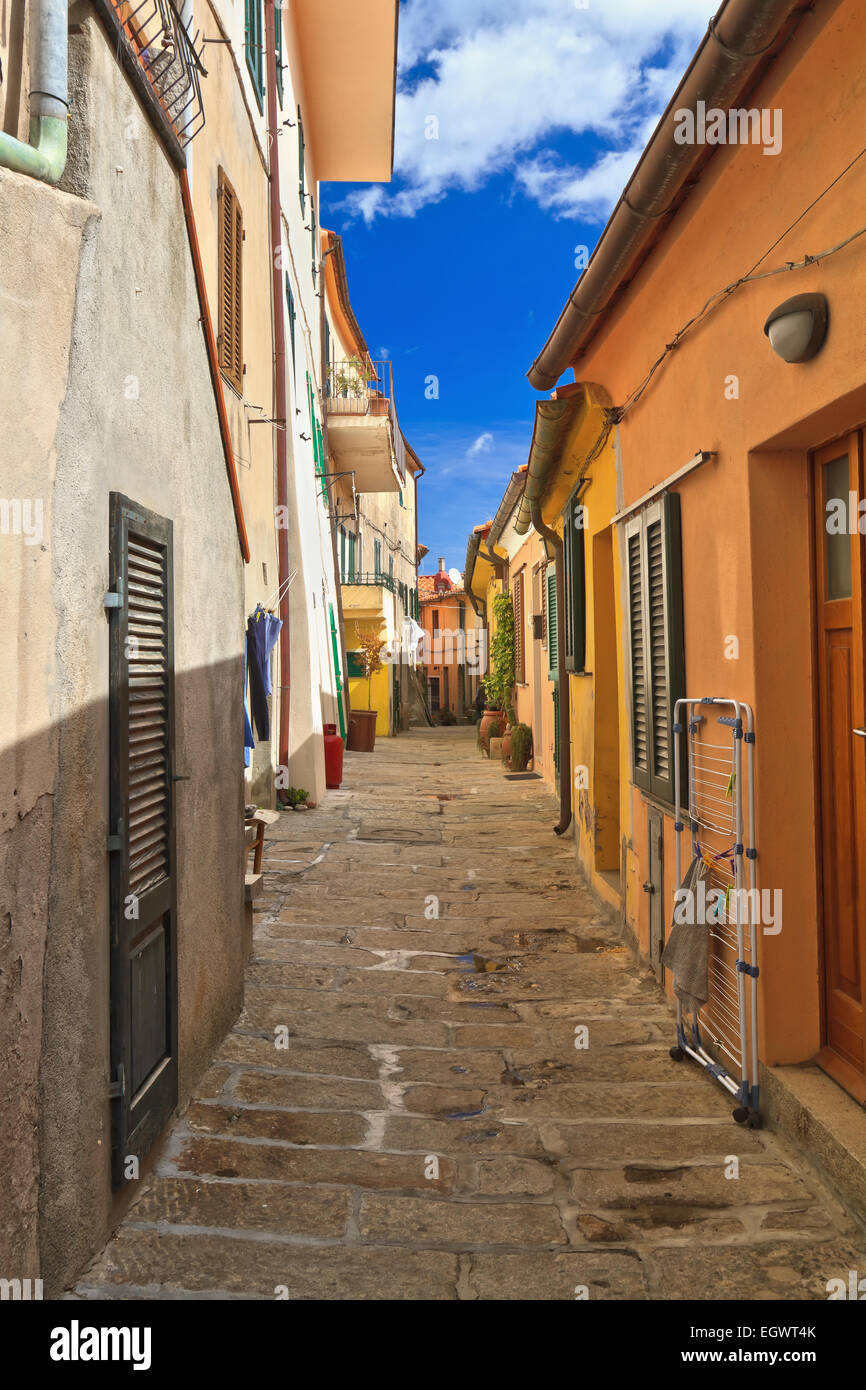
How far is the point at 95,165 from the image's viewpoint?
2990 millimetres

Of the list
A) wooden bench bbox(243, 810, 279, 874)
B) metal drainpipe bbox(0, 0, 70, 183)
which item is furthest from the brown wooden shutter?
metal drainpipe bbox(0, 0, 70, 183)

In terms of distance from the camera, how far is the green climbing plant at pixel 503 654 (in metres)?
17.7

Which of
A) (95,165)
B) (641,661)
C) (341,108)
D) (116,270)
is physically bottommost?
(641,661)

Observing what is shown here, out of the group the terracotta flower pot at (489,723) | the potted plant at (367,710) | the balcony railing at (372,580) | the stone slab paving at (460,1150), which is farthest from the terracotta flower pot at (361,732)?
the stone slab paving at (460,1150)

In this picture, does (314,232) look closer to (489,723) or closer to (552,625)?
(489,723)

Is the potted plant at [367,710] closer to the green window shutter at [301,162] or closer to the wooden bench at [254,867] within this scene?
the green window shutter at [301,162]

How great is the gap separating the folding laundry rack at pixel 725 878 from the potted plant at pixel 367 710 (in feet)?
48.8

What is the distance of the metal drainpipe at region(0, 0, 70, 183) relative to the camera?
2.72m

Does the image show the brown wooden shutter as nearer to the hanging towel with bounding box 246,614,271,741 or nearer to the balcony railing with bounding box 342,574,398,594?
the hanging towel with bounding box 246,614,271,741

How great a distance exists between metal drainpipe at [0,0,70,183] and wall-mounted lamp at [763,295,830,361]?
7.67 feet

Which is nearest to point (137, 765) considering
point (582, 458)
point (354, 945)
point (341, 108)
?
point (354, 945)

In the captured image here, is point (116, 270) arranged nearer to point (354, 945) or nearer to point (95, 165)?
point (95, 165)

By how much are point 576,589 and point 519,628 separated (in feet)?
28.2
